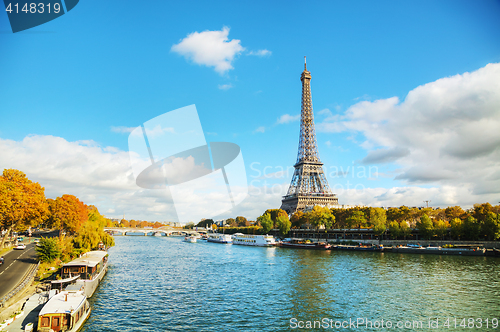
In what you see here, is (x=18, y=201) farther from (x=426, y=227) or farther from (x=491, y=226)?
(x=491, y=226)

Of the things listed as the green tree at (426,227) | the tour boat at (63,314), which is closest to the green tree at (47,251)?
the tour boat at (63,314)

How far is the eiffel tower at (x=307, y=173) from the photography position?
137 meters

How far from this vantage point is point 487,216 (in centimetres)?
7581

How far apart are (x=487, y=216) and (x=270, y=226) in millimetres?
76731

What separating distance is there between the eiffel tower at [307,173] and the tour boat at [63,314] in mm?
117802

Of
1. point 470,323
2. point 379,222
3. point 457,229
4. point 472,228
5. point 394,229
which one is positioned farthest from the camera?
point 379,222

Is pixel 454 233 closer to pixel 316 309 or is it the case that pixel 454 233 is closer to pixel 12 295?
pixel 316 309

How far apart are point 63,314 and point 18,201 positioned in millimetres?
32448

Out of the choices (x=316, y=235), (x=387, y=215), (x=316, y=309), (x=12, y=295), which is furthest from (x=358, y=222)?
(x=12, y=295)

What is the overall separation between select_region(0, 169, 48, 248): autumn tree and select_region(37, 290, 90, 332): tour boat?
2677cm

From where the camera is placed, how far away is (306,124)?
148625mm

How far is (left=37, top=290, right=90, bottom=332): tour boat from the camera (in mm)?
19266

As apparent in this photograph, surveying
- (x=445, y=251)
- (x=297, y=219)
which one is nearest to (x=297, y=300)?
(x=445, y=251)
